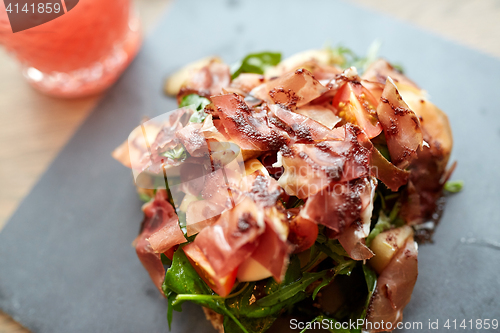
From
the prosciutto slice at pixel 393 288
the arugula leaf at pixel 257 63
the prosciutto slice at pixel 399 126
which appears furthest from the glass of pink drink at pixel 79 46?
the prosciutto slice at pixel 393 288

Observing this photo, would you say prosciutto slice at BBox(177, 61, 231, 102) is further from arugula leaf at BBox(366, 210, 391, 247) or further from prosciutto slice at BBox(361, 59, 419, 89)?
arugula leaf at BBox(366, 210, 391, 247)

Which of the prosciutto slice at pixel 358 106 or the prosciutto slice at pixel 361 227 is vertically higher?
the prosciutto slice at pixel 358 106

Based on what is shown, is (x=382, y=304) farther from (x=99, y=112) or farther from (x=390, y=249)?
(x=99, y=112)

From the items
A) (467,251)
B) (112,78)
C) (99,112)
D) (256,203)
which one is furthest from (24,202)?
(467,251)

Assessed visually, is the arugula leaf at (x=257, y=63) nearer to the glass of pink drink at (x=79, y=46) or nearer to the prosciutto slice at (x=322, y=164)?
the glass of pink drink at (x=79, y=46)

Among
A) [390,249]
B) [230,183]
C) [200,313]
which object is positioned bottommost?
[200,313]
